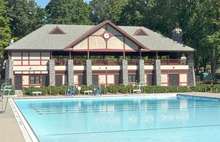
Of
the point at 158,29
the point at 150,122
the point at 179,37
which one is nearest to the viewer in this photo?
the point at 150,122

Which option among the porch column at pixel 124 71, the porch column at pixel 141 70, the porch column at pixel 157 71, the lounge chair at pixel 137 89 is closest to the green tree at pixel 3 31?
the porch column at pixel 124 71

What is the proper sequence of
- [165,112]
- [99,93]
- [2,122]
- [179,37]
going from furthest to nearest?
[179,37] < [99,93] < [165,112] < [2,122]

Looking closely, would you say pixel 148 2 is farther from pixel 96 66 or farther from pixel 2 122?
pixel 2 122

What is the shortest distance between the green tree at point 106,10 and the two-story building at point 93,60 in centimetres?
2163

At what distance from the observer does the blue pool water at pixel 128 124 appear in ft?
59.2

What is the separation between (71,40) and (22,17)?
72.9ft

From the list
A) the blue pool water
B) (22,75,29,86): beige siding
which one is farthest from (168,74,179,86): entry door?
the blue pool water

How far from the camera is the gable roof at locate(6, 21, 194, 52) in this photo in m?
49.4

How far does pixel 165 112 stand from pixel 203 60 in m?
40.1

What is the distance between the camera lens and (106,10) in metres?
84.1

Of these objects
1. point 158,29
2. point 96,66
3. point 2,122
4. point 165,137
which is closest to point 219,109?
point 165,137

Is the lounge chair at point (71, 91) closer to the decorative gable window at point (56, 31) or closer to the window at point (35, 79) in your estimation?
the window at point (35, 79)

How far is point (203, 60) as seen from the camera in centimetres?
6756

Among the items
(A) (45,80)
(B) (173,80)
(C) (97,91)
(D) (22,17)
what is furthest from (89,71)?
(D) (22,17)
